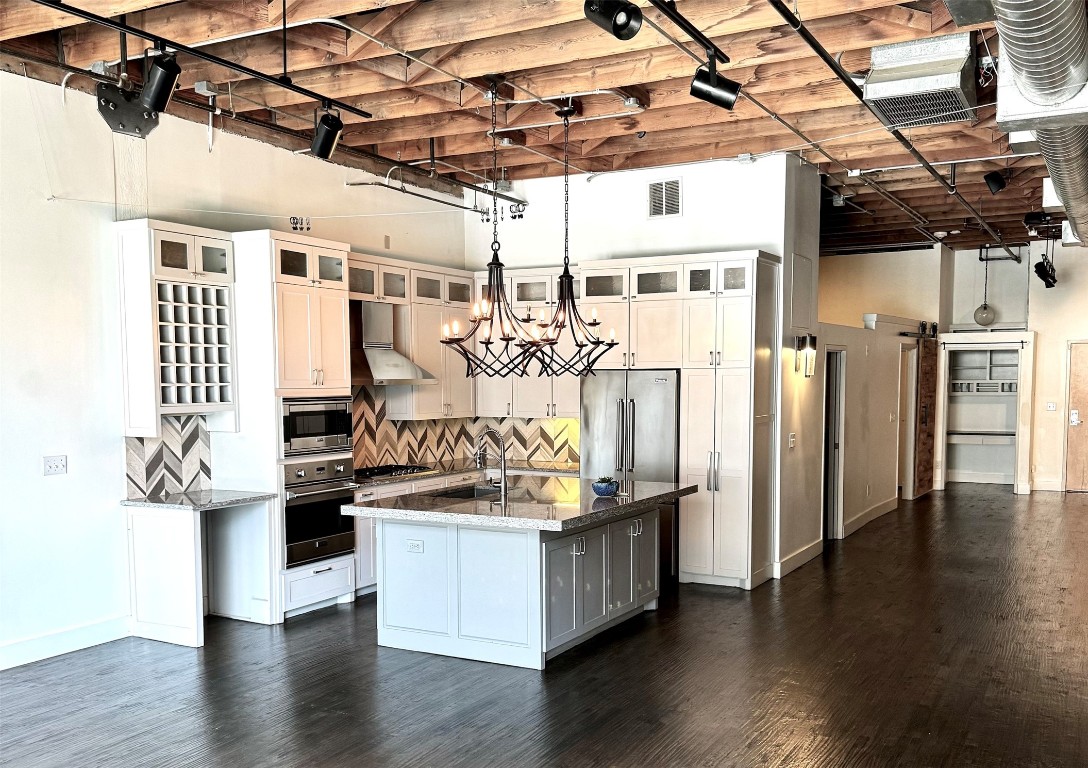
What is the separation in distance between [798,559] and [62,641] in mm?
5854

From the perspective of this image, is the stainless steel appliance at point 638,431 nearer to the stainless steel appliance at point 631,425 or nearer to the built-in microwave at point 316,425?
the stainless steel appliance at point 631,425

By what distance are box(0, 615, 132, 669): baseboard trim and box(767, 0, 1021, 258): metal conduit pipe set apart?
5.30 meters

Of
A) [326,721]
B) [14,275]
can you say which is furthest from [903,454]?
[14,275]

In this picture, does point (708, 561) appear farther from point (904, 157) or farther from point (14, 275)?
point (14, 275)

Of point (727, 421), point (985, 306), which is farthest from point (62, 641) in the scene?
point (985, 306)

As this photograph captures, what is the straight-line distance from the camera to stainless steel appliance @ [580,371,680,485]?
7.48 m

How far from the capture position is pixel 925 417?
12.7 m

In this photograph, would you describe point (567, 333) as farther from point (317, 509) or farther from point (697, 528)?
point (317, 509)

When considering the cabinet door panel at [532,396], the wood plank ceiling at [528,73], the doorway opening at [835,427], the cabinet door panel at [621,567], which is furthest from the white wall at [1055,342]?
the cabinet door panel at [621,567]

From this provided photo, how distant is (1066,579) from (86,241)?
795cm

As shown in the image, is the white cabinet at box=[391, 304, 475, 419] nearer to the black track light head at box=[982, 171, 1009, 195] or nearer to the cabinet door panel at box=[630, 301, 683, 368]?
the cabinet door panel at box=[630, 301, 683, 368]

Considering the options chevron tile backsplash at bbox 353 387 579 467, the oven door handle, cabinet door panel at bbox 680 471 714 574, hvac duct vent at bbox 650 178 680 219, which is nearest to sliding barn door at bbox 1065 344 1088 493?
hvac duct vent at bbox 650 178 680 219

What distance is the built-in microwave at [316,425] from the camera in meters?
6.22

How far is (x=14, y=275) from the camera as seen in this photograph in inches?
205
